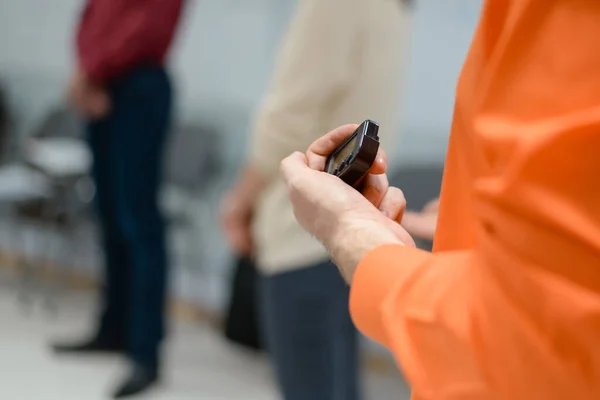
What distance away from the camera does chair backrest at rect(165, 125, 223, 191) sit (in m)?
2.72

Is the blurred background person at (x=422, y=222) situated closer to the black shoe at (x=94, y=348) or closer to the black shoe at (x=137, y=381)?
the black shoe at (x=137, y=381)

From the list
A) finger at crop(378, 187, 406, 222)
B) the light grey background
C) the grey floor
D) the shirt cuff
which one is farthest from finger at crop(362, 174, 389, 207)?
the light grey background

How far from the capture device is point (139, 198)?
1919 mm

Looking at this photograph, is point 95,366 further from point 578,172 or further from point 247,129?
point 578,172

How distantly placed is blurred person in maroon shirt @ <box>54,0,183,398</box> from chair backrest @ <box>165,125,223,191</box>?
2.03 ft

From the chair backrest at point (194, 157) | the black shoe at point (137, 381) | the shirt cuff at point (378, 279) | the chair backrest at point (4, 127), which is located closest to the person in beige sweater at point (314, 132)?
the shirt cuff at point (378, 279)

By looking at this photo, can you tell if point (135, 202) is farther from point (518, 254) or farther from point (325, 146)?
point (518, 254)

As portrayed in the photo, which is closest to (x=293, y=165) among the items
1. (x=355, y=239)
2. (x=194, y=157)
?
(x=355, y=239)

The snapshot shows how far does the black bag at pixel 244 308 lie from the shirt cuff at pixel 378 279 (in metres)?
1.98

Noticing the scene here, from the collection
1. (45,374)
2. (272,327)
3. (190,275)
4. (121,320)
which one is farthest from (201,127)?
(272,327)

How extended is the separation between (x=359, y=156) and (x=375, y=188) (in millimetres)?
57

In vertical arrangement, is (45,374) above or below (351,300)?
below

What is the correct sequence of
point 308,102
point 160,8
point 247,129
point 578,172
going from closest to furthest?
point 578,172 → point 308,102 → point 160,8 → point 247,129

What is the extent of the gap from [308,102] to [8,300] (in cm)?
214
